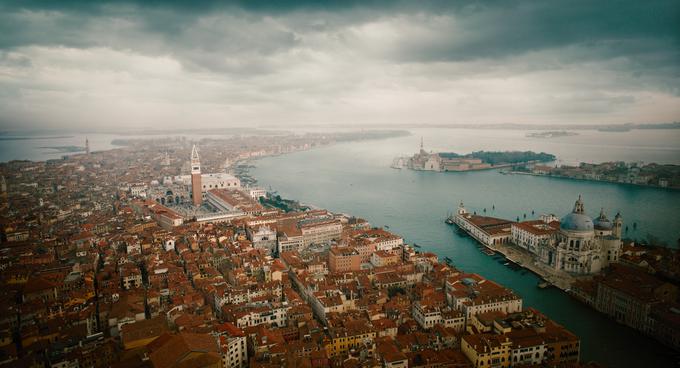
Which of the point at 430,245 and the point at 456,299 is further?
the point at 430,245

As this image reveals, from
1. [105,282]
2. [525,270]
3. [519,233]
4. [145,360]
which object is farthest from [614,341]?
[105,282]

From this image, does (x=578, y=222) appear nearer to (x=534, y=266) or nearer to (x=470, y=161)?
(x=534, y=266)

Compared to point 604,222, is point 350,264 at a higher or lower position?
lower

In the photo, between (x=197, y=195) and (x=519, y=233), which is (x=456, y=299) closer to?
(x=519, y=233)

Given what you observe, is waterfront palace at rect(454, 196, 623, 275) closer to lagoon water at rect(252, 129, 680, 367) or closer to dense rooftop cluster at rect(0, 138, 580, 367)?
lagoon water at rect(252, 129, 680, 367)

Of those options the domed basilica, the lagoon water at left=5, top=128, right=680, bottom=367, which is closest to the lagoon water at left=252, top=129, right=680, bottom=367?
the lagoon water at left=5, top=128, right=680, bottom=367

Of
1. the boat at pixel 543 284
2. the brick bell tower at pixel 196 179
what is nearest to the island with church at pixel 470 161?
the brick bell tower at pixel 196 179
